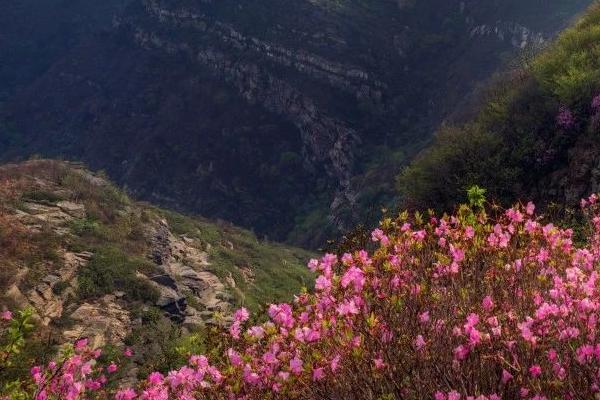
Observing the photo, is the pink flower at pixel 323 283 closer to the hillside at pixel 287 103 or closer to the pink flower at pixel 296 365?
the pink flower at pixel 296 365

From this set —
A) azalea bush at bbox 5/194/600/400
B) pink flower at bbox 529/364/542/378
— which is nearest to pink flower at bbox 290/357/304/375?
azalea bush at bbox 5/194/600/400

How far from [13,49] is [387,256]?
12429 centimetres

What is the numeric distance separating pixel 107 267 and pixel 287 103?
1900 inches

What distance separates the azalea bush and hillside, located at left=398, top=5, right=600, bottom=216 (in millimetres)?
11752

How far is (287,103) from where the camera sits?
6481 cm

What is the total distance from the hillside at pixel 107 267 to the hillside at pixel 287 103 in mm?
21599

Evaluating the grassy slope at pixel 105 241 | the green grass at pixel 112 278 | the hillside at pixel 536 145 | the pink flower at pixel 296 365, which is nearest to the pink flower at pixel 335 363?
the pink flower at pixel 296 365

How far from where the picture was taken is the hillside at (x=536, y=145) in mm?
16484

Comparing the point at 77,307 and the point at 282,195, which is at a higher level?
the point at 77,307

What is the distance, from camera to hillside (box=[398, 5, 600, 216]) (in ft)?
54.1

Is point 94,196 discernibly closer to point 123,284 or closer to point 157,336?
point 123,284

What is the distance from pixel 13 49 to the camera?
10719 centimetres

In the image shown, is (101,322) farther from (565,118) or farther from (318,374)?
(565,118)

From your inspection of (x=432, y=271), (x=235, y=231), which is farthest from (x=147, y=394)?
(x=235, y=231)
